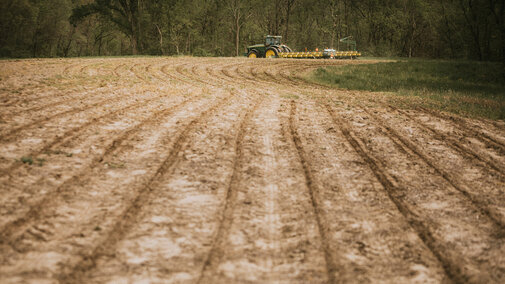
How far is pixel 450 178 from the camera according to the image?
415 centimetres

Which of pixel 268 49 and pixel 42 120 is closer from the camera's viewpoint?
pixel 42 120

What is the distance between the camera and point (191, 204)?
10.5 ft

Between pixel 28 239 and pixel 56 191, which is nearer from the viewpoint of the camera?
pixel 28 239

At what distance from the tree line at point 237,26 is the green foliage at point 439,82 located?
22.7ft

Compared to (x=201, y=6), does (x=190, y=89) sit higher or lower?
lower

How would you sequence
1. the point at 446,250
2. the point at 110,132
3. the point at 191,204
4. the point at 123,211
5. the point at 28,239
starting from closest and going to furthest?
1. the point at 28,239
2. the point at 446,250
3. the point at 123,211
4. the point at 191,204
5. the point at 110,132

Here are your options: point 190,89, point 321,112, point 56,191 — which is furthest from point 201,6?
point 56,191

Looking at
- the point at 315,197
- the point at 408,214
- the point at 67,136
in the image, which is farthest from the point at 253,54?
the point at 408,214

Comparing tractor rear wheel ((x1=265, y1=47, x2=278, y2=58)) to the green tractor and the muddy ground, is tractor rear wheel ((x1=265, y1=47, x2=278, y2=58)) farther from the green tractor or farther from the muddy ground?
the muddy ground

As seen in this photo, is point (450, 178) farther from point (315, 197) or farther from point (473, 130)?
point (473, 130)

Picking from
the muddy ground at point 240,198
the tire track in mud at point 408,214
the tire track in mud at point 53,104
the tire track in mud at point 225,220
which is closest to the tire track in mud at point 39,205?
the muddy ground at point 240,198

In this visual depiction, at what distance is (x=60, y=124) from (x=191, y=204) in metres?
3.42

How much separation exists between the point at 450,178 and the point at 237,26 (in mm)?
40595

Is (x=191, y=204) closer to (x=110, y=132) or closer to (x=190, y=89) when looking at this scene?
(x=110, y=132)
